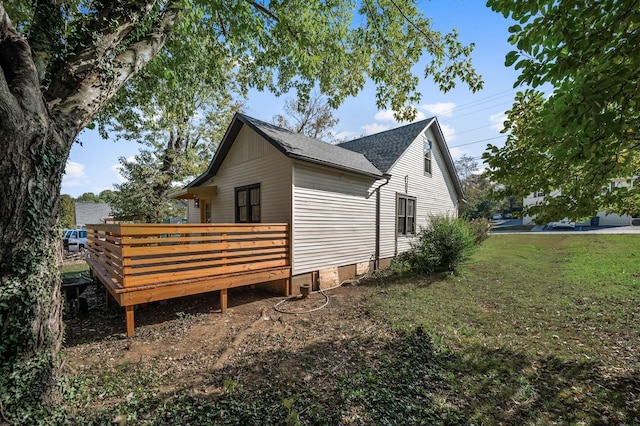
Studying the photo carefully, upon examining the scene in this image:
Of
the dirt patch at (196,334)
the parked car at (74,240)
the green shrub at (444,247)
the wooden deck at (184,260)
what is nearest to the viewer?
the dirt patch at (196,334)

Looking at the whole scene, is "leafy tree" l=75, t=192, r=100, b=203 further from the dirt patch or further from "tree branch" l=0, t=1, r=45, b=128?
"tree branch" l=0, t=1, r=45, b=128

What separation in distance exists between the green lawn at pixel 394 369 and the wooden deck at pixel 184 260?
73cm

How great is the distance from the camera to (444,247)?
9.62m

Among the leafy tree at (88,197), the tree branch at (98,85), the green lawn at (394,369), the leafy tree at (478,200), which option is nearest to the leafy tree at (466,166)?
the leafy tree at (478,200)

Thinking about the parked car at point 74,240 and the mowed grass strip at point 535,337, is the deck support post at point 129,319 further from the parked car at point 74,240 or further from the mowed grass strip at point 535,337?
the parked car at point 74,240

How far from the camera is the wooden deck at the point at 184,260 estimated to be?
4949mm

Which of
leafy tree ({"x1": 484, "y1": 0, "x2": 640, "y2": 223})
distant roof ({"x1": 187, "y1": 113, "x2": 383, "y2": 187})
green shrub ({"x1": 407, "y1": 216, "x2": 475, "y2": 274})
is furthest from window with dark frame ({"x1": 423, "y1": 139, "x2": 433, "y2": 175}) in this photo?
leafy tree ({"x1": 484, "y1": 0, "x2": 640, "y2": 223})

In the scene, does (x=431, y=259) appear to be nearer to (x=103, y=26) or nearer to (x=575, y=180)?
(x=575, y=180)

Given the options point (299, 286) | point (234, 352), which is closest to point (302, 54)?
point (299, 286)

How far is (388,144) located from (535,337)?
367 inches

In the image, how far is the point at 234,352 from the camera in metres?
4.30

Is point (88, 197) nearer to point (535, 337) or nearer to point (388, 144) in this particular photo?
point (388, 144)

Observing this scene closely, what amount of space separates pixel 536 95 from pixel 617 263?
11041 millimetres

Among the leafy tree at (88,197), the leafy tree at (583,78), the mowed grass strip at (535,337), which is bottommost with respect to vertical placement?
the mowed grass strip at (535,337)
